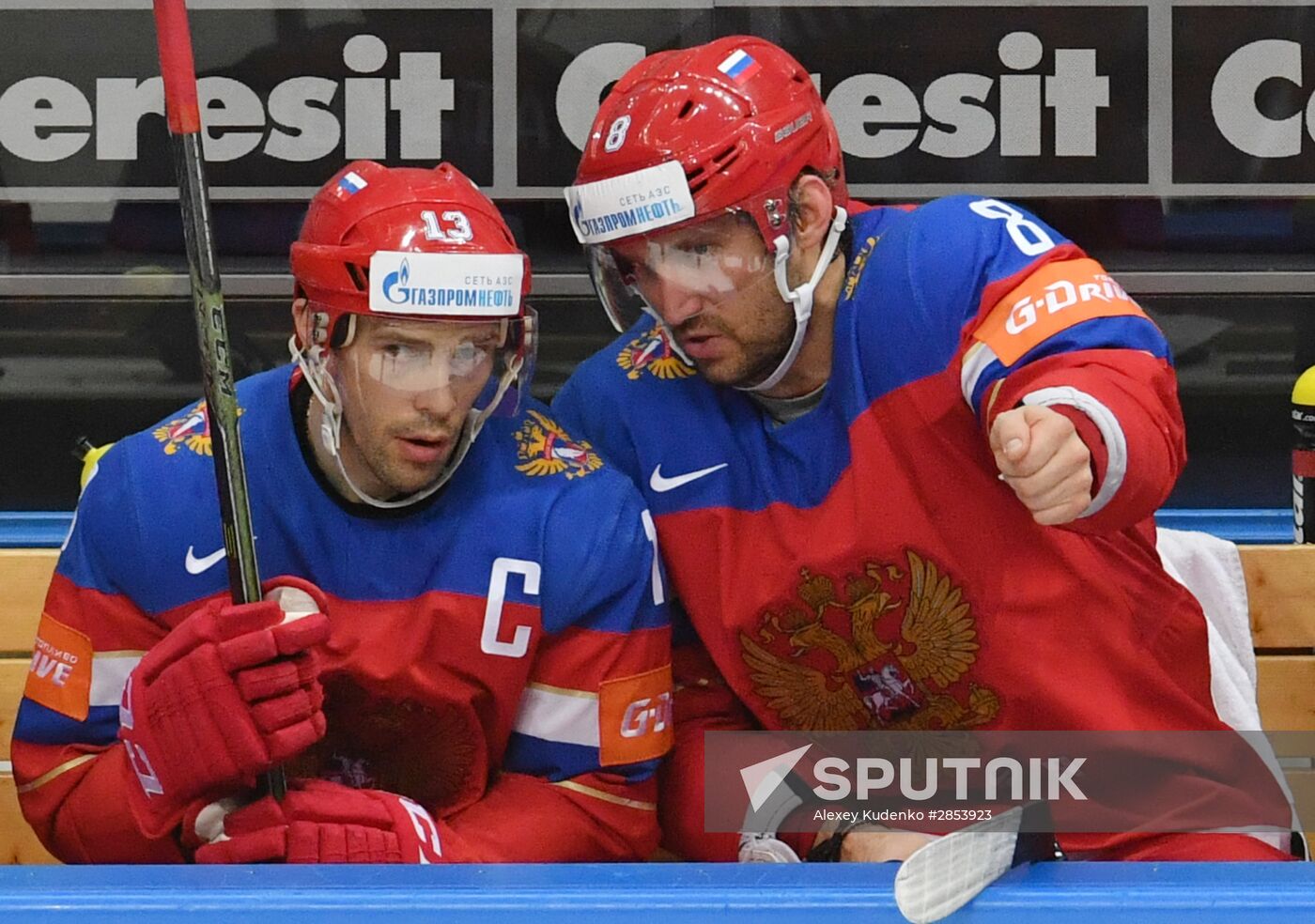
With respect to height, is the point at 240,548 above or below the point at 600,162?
below

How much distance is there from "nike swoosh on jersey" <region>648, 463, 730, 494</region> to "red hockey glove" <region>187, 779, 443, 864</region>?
0.40 meters

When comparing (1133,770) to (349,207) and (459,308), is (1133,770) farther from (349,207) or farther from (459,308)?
(349,207)

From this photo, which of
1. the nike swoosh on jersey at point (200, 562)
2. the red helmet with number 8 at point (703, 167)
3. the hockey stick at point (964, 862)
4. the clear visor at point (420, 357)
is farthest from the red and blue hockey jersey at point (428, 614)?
the hockey stick at point (964, 862)

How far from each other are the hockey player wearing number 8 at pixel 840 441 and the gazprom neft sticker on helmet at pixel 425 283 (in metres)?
0.15

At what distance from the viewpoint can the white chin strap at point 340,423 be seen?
1.45 meters

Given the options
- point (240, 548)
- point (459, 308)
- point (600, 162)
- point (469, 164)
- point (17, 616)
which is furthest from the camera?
point (469, 164)

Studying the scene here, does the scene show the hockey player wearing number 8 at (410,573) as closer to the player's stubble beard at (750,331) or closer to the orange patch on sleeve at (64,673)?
the orange patch on sleeve at (64,673)

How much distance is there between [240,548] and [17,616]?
0.92 meters

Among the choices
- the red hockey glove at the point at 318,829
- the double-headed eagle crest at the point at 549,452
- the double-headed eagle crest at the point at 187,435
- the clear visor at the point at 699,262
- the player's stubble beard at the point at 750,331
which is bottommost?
the red hockey glove at the point at 318,829

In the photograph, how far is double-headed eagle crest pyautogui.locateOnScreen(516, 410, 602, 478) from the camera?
1522 millimetres

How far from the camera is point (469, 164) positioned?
2.64 meters

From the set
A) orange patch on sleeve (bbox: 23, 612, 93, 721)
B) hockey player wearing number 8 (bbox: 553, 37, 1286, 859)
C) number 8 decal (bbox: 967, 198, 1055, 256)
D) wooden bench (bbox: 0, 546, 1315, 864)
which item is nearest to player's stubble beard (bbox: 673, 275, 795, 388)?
hockey player wearing number 8 (bbox: 553, 37, 1286, 859)

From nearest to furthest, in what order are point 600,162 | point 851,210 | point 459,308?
1. point 459,308
2. point 600,162
3. point 851,210

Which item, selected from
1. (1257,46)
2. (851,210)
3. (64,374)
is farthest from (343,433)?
(1257,46)
